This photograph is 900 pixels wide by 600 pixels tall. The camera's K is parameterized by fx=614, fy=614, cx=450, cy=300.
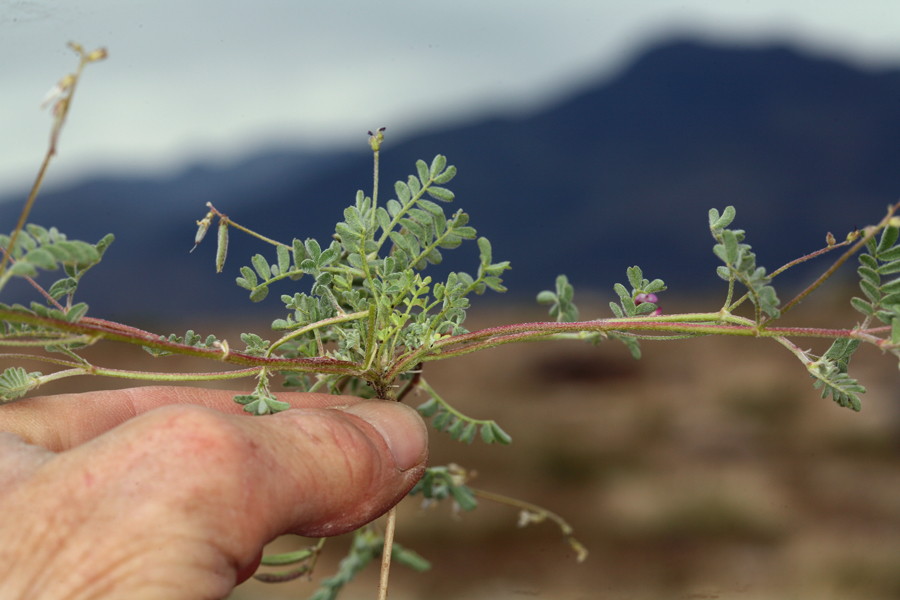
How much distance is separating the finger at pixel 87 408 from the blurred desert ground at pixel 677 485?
2.35 meters

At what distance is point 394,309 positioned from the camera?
1518mm

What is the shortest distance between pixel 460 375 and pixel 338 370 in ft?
14.4

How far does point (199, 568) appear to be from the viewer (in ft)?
3.46

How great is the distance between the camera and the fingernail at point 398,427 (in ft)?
5.18

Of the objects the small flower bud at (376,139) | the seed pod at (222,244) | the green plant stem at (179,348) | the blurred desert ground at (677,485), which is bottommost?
the blurred desert ground at (677,485)

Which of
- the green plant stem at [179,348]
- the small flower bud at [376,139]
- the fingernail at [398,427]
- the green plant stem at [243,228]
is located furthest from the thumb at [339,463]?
the small flower bud at [376,139]

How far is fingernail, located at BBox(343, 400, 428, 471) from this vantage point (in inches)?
62.2

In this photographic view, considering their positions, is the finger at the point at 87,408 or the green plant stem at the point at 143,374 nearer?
the green plant stem at the point at 143,374

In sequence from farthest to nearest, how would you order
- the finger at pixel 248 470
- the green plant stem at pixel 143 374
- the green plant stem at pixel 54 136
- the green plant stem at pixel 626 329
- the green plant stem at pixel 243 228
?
1. the green plant stem at pixel 243 228
2. the green plant stem at pixel 143 374
3. the green plant stem at pixel 626 329
4. the finger at pixel 248 470
5. the green plant stem at pixel 54 136

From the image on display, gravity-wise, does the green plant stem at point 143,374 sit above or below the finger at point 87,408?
above

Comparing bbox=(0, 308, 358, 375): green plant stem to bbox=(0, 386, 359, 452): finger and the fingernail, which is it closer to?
the fingernail

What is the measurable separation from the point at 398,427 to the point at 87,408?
89 cm

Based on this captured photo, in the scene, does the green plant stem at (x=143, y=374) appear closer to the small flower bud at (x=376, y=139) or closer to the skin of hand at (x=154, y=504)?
the skin of hand at (x=154, y=504)

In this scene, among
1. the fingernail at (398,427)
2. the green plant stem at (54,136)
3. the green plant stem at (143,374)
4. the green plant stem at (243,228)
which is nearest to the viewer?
the green plant stem at (54,136)
